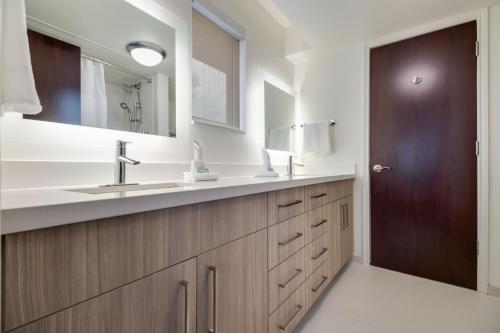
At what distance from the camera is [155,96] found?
127 cm

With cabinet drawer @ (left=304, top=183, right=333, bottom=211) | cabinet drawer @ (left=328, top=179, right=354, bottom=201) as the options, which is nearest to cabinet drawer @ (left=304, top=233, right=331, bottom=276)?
cabinet drawer @ (left=304, top=183, right=333, bottom=211)

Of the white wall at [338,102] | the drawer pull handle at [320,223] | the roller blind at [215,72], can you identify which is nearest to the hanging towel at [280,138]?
the white wall at [338,102]

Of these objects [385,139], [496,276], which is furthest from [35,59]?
[496,276]

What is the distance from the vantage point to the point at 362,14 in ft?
6.07

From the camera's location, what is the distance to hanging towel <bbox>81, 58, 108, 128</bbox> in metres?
0.99

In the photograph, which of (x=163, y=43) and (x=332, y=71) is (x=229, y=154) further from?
(x=332, y=71)

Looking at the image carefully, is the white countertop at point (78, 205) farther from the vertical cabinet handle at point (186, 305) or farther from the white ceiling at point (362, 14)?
the white ceiling at point (362, 14)

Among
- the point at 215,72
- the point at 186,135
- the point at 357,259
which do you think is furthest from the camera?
the point at 357,259

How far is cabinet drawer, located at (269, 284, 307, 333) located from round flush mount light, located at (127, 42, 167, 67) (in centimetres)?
140

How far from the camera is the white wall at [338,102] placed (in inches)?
91.7

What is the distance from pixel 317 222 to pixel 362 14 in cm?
167

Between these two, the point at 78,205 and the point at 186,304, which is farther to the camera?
the point at 186,304

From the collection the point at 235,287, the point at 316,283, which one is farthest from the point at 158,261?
the point at 316,283

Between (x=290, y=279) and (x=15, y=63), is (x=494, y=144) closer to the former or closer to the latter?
(x=290, y=279)
